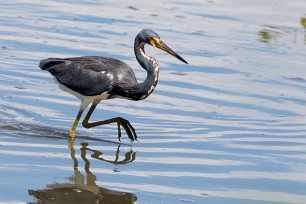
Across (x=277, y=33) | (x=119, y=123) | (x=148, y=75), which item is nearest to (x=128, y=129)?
(x=119, y=123)

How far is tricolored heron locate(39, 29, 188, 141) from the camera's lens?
32.1ft

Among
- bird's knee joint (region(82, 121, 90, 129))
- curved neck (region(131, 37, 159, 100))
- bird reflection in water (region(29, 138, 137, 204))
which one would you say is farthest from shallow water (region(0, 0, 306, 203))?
curved neck (region(131, 37, 159, 100))

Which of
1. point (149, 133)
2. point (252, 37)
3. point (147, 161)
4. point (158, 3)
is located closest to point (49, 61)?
point (149, 133)

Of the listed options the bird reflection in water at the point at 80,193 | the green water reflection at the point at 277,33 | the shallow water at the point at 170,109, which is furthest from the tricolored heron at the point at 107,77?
the green water reflection at the point at 277,33

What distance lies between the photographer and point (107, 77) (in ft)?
32.6

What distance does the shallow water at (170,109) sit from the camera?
811cm

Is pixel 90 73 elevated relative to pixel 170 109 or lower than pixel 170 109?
elevated

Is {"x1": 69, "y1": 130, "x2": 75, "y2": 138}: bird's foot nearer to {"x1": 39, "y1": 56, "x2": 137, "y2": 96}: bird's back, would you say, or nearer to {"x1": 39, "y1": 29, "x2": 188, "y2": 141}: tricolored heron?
{"x1": 39, "y1": 29, "x2": 188, "y2": 141}: tricolored heron

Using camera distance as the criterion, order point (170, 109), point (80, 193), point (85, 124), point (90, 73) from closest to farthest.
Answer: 1. point (80, 193)
2. point (90, 73)
3. point (85, 124)
4. point (170, 109)

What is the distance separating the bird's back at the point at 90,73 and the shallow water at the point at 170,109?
0.50 meters

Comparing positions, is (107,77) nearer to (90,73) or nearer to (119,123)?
(90,73)

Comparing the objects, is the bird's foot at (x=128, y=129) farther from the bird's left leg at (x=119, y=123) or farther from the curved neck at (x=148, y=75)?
the curved neck at (x=148, y=75)

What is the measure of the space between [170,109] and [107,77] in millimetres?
1484

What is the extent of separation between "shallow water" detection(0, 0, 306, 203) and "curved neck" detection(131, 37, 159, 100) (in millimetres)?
479
